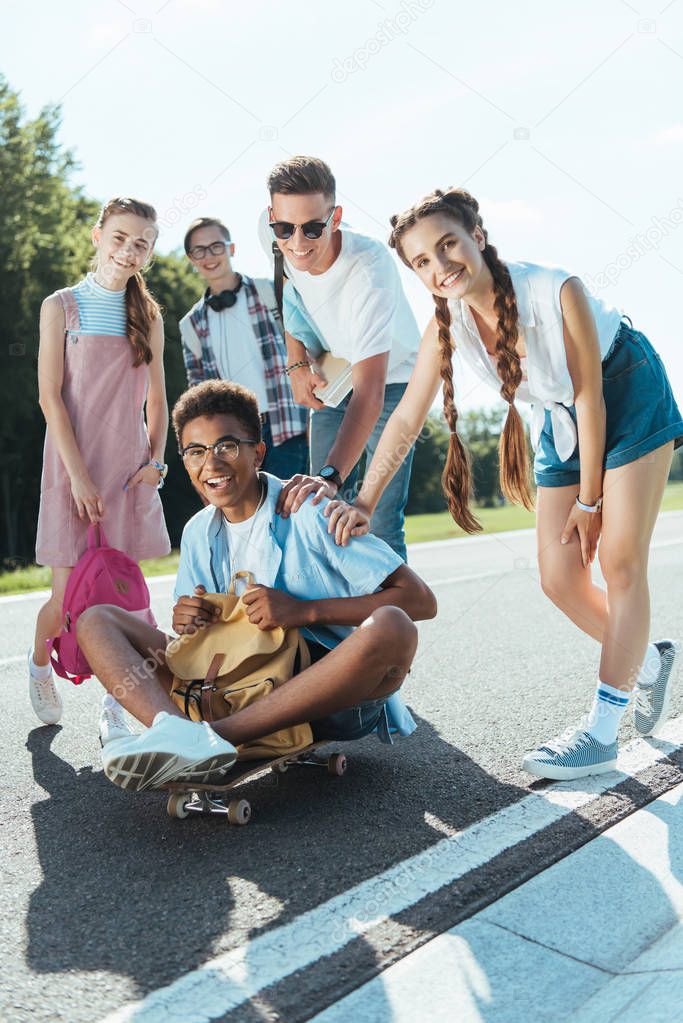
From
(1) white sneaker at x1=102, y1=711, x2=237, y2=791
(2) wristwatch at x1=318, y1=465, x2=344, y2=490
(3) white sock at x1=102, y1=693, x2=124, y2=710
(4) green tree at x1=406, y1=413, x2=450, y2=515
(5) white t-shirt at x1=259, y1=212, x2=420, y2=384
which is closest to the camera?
(1) white sneaker at x1=102, y1=711, x2=237, y2=791

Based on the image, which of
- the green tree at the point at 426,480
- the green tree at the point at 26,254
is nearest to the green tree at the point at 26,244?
the green tree at the point at 26,254

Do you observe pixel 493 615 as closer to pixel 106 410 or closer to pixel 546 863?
pixel 106 410

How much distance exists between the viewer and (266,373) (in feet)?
19.3

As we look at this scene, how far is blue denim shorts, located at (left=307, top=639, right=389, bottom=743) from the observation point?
3.34 metres

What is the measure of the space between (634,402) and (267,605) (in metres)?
1.37

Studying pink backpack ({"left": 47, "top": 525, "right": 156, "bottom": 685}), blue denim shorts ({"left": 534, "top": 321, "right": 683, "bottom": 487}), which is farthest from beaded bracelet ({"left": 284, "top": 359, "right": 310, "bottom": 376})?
blue denim shorts ({"left": 534, "top": 321, "right": 683, "bottom": 487})

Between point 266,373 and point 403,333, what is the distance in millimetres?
1366

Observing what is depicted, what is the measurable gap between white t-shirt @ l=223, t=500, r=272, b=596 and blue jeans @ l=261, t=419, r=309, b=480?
221 centimetres

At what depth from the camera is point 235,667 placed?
10.9 ft

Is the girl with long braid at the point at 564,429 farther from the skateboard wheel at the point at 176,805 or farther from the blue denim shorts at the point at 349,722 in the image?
the skateboard wheel at the point at 176,805

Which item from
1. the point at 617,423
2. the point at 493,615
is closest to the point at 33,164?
the point at 493,615

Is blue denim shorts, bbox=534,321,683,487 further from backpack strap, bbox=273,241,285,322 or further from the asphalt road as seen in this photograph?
backpack strap, bbox=273,241,285,322

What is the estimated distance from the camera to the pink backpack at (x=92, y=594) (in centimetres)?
395

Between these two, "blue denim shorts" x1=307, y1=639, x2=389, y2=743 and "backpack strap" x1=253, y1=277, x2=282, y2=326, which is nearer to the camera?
"blue denim shorts" x1=307, y1=639, x2=389, y2=743
